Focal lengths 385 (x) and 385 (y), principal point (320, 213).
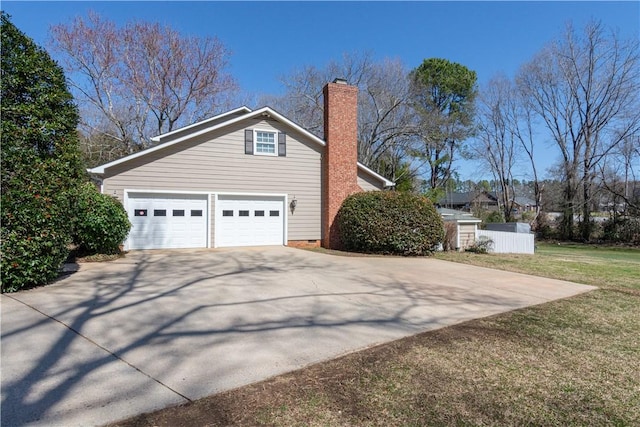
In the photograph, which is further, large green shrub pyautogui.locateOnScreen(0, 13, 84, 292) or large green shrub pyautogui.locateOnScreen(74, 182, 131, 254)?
large green shrub pyautogui.locateOnScreen(74, 182, 131, 254)

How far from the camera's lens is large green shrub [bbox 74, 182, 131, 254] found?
980 cm

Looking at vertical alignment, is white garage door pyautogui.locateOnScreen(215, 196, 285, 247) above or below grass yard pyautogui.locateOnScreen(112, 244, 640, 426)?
above

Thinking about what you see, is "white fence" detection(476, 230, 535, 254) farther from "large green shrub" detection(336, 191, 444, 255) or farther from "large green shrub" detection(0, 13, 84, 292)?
"large green shrub" detection(0, 13, 84, 292)

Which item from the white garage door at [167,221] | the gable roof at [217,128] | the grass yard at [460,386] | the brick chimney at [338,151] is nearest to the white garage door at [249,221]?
→ the white garage door at [167,221]

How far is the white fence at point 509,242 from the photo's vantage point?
1794cm

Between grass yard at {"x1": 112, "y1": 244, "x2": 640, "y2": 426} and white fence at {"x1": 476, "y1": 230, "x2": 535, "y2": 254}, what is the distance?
13570 millimetres

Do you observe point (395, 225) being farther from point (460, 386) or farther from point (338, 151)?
point (460, 386)

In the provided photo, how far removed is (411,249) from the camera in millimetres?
12602

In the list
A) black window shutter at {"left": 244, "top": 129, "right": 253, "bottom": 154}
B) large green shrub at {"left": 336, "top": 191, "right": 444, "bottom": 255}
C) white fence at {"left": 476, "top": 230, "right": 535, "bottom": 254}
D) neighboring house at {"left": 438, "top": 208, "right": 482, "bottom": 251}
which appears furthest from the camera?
white fence at {"left": 476, "top": 230, "right": 535, "bottom": 254}

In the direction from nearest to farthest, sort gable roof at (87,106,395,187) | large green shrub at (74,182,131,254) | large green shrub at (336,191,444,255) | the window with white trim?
large green shrub at (74,182,131,254) → gable roof at (87,106,395,187) → large green shrub at (336,191,444,255) → the window with white trim

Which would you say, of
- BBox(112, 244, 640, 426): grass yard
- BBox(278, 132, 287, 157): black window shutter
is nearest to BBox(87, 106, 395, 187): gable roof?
BBox(278, 132, 287, 157): black window shutter

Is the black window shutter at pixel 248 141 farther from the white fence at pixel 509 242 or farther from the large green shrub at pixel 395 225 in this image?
the white fence at pixel 509 242

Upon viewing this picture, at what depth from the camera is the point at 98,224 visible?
988 centimetres

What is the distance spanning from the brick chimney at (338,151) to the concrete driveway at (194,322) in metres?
5.35
